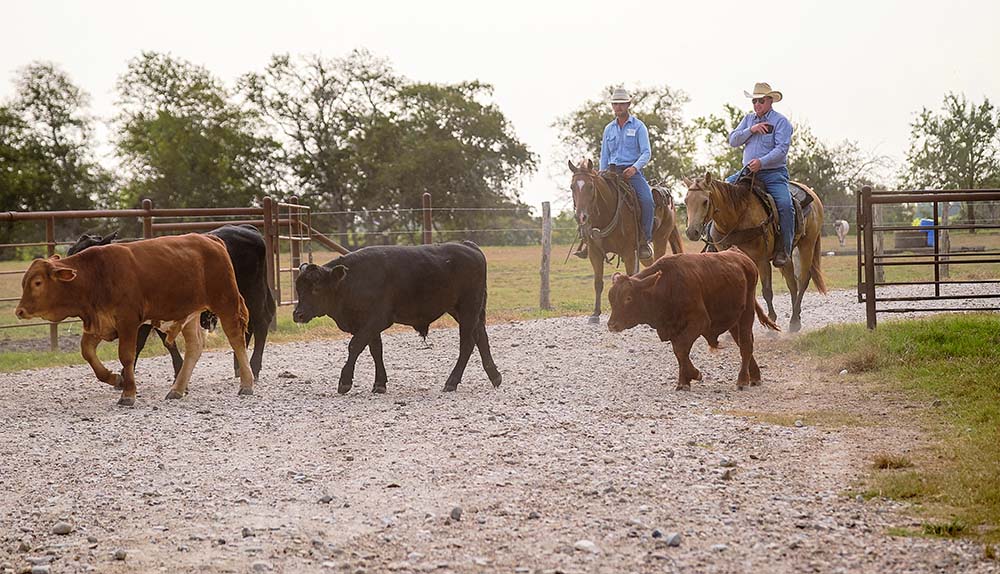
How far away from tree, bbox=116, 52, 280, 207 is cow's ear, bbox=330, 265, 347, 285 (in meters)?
40.8

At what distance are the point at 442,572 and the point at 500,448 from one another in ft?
7.93

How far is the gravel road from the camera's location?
488 centimetres

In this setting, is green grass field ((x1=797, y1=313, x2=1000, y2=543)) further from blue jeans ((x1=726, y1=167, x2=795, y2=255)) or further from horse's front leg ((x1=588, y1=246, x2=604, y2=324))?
horse's front leg ((x1=588, y1=246, x2=604, y2=324))

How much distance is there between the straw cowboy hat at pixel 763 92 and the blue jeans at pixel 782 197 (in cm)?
78

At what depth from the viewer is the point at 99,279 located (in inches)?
367

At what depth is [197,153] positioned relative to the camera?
51.4m

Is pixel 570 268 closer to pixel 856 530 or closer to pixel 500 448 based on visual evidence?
pixel 500 448

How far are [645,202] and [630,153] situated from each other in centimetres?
62

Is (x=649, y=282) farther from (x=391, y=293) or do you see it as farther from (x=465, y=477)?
(x=465, y=477)

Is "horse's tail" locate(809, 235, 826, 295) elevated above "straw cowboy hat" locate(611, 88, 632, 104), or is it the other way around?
"straw cowboy hat" locate(611, 88, 632, 104)

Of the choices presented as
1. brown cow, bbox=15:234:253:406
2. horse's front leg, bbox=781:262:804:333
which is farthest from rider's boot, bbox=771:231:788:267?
brown cow, bbox=15:234:253:406

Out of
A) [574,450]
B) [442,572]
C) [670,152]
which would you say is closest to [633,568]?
[442,572]

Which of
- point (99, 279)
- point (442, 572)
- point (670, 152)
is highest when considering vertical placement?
point (670, 152)

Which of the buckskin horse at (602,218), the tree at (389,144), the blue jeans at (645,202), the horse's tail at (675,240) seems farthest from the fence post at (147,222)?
the tree at (389,144)
